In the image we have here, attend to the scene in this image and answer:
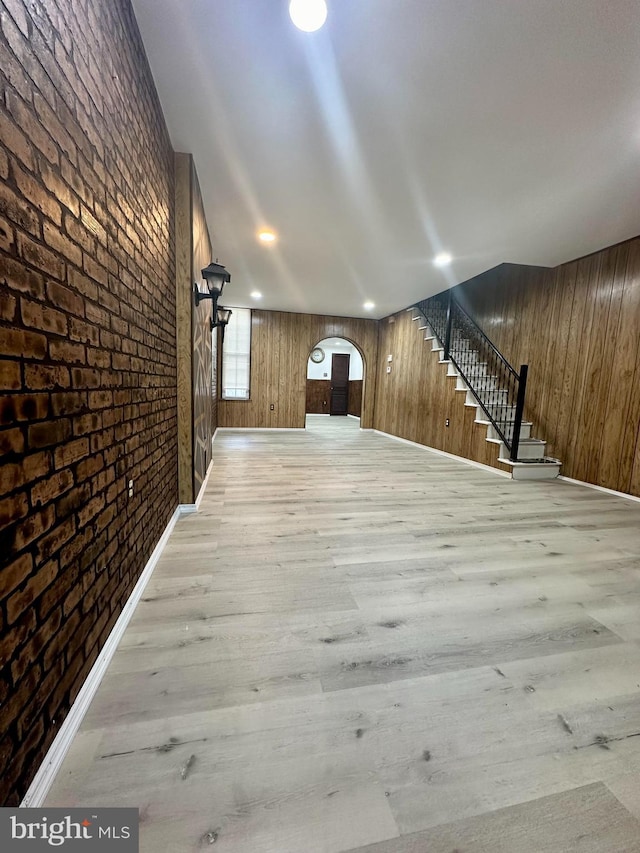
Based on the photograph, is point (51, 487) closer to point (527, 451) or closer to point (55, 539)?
point (55, 539)

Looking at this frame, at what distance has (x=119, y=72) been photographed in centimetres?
139

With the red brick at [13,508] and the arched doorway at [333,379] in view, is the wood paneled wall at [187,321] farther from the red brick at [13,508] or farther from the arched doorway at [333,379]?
the arched doorway at [333,379]

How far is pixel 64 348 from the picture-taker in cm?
99

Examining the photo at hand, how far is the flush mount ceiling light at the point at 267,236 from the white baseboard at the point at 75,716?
3574 millimetres

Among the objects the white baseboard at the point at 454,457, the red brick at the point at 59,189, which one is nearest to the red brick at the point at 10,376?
the red brick at the point at 59,189

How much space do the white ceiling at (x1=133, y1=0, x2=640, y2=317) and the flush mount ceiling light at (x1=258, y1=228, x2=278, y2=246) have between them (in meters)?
0.10

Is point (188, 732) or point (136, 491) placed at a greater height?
point (136, 491)

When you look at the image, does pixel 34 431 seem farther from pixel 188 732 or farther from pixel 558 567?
pixel 558 567

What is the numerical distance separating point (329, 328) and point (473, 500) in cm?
567

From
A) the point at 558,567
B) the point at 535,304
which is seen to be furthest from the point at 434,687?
the point at 535,304

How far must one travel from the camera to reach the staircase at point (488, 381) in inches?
172

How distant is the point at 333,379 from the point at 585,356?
8722 mm

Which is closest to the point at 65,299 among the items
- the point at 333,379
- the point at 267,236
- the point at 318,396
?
the point at 267,236

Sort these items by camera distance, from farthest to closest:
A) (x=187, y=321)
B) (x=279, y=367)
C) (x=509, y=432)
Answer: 1. (x=279, y=367)
2. (x=509, y=432)
3. (x=187, y=321)
